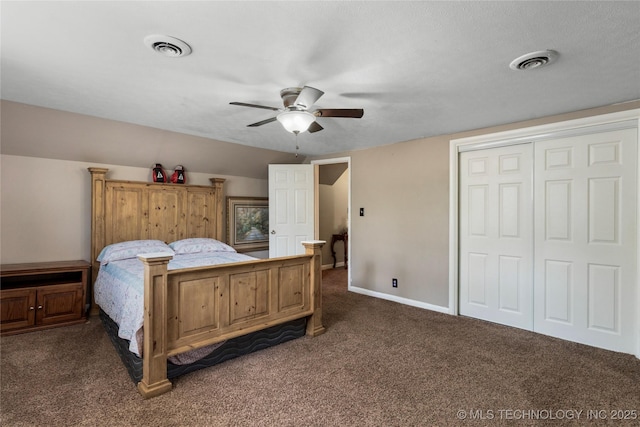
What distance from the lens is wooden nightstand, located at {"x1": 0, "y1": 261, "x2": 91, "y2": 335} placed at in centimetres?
310

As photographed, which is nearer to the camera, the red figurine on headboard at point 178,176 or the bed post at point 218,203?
the red figurine on headboard at point 178,176

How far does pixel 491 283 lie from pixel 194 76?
3.57m

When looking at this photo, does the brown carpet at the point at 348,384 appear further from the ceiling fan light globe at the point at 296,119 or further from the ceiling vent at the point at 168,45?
the ceiling vent at the point at 168,45

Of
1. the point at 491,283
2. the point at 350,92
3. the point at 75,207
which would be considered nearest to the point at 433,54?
the point at 350,92

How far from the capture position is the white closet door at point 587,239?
2.77m

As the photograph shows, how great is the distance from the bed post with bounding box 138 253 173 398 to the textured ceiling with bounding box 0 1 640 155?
52.5 inches

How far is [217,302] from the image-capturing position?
8.29 ft

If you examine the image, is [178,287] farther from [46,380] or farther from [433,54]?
[433,54]

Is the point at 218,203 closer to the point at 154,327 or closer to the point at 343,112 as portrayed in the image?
the point at 154,327

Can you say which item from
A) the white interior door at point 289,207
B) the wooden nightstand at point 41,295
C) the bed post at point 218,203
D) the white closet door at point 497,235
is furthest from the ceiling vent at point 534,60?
the wooden nightstand at point 41,295

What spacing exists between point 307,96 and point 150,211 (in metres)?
3.16

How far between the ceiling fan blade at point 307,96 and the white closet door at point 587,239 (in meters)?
2.48

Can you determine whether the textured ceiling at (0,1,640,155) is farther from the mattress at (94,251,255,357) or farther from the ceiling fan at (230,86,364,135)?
the mattress at (94,251,255,357)

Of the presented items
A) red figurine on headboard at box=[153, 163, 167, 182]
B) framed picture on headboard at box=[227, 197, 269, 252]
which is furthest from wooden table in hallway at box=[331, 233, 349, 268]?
red figurine on headboard at box=[153, 163, 167, 182]
